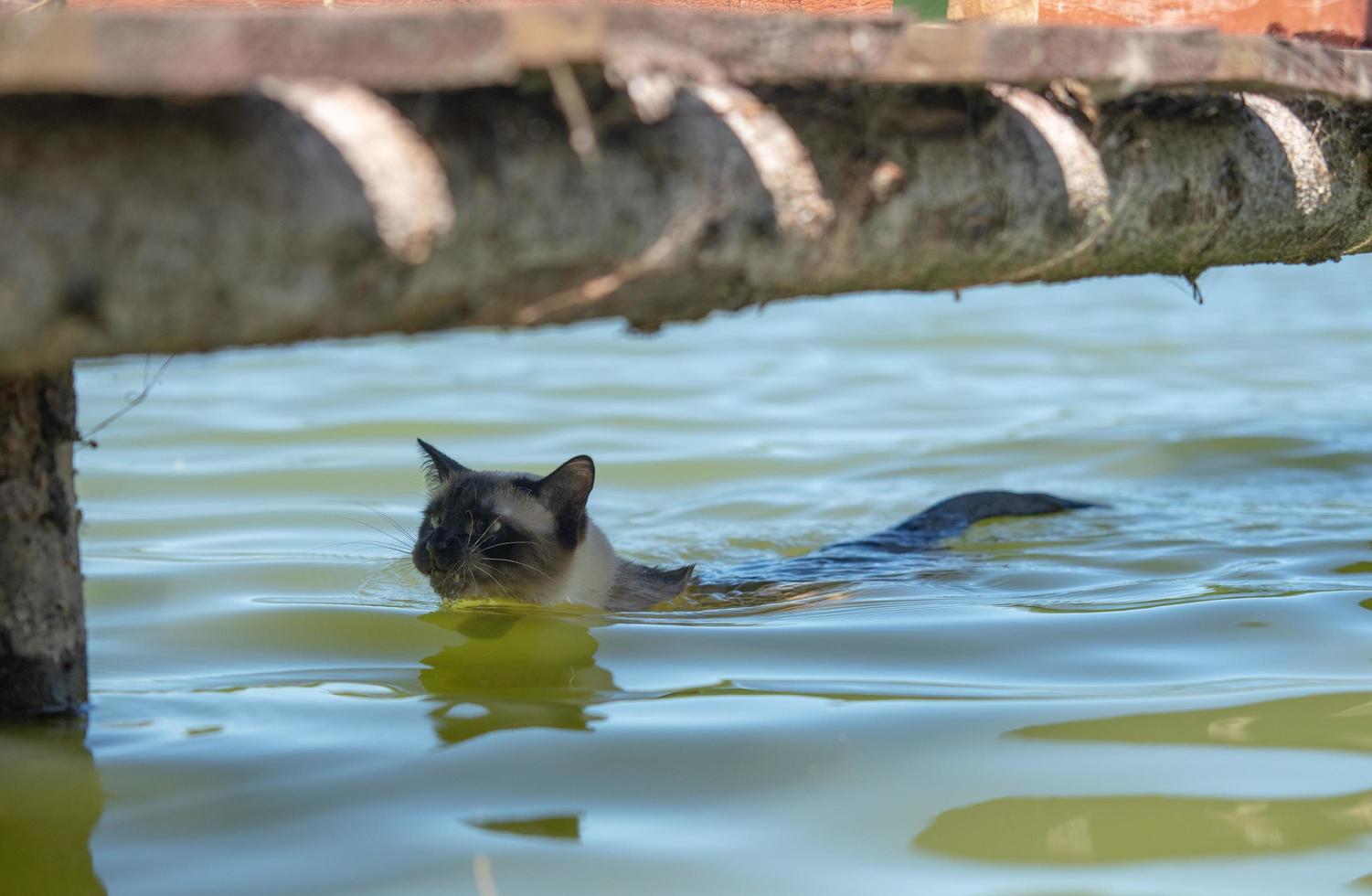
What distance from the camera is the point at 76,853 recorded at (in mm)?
2842

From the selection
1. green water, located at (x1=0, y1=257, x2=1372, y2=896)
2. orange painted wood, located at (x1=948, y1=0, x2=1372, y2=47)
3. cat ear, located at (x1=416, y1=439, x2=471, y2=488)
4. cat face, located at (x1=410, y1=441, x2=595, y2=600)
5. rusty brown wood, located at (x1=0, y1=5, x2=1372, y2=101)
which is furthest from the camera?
cat ear, located at (x1=416, y1=439, x2=471, y2=488)

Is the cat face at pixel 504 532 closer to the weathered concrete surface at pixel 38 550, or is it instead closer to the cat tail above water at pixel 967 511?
the weathered concrete surface at pixel 38 550

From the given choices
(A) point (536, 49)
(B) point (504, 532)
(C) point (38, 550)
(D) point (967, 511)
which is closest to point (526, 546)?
(B) point (504, 532)

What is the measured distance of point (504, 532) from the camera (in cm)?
514

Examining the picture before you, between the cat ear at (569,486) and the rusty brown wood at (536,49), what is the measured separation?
290 cm

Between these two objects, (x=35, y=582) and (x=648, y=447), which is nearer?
(x=35, y=582)

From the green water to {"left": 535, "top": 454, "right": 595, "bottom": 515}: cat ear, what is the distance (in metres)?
0.49

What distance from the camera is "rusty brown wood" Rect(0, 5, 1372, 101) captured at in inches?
68.2

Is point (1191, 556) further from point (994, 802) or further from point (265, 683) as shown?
point (265, 683)

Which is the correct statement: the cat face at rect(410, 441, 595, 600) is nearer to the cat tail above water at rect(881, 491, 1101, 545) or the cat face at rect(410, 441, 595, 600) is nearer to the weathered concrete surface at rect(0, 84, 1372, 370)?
the cat tail above water at rect(881, 491, 1101, 545)

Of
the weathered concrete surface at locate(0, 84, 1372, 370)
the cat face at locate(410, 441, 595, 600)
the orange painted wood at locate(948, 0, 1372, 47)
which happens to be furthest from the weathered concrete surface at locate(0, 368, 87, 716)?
the orange painted wood at locate(948, 0, 1372, 47)

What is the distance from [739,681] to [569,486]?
1503mm

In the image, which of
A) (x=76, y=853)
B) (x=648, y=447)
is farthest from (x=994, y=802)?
(x=648, y=447)

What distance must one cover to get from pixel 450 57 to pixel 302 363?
35.9 ft
